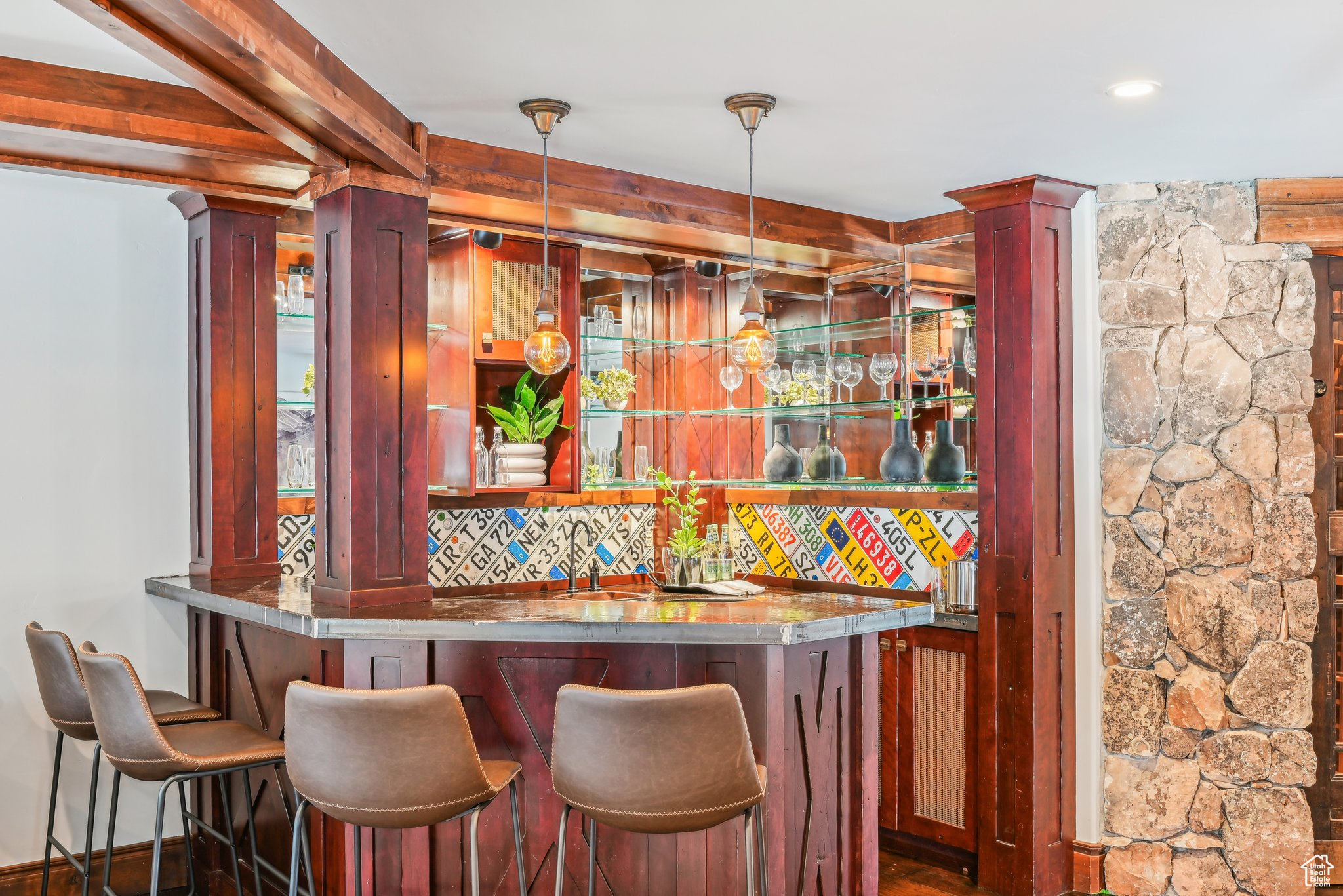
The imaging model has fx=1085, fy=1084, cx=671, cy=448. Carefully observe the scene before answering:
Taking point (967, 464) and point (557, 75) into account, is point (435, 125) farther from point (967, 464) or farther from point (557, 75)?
point (967, 464)

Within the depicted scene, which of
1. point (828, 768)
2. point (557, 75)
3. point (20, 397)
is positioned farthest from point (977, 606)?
point (20, 397)

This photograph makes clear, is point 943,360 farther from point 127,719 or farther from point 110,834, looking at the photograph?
point 110,834

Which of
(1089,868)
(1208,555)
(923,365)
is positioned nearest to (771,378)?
(923,365)

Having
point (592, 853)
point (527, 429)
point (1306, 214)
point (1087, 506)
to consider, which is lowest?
point (592, 853)

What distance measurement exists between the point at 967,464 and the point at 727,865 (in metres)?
1.98

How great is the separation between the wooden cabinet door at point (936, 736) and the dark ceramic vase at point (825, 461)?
736 millimetres

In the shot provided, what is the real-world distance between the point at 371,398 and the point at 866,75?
68.4 inches

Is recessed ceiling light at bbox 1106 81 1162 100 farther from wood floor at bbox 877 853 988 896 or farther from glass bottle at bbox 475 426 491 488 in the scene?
wood floor at bbox 877 853 988 896

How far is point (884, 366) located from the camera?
440 cm

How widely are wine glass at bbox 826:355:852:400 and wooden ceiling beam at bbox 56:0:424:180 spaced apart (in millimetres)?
1953

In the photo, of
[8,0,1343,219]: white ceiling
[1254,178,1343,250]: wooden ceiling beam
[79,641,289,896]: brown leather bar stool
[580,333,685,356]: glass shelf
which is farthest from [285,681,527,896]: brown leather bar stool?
[1254,178,1343,250]: wooden ceiling beam

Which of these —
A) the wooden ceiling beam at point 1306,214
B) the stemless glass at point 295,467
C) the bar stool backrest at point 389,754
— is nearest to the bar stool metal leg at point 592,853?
the bar stool backrest at point 389,754

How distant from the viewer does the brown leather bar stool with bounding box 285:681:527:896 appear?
254cm

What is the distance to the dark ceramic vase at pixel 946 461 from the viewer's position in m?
4.28
